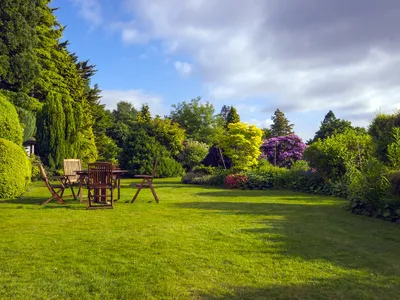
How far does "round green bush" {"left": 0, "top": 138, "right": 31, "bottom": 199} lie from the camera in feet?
31.9

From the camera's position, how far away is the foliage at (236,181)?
570 inches

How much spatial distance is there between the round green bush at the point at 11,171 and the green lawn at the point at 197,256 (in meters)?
2.72

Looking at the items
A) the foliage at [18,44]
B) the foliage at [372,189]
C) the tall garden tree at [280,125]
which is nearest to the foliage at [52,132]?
the foliage at [18,44]

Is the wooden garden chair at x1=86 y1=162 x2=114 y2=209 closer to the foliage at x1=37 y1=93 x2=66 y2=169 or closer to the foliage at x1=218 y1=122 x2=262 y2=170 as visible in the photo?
the foliage at x1=218 y1=122 x2=262 y2=170

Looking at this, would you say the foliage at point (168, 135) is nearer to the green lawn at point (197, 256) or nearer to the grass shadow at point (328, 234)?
the grass shadow at point (328, 234)

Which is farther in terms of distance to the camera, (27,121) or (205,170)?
(205,170)

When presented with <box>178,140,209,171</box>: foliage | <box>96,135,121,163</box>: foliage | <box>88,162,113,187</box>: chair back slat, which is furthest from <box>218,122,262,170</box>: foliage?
<box>96,135,121,163</box>: foliage

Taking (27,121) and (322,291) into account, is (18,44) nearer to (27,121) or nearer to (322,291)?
(27,121)

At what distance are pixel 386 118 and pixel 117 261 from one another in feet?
28.9

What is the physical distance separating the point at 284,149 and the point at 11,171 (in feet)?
56.1

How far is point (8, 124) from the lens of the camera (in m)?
11.8

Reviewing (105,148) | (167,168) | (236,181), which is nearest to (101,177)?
(236,181)

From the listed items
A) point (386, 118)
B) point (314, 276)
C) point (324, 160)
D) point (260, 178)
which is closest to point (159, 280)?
point (314, 276)

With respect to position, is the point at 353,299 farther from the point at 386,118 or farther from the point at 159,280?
the point at 386,118
